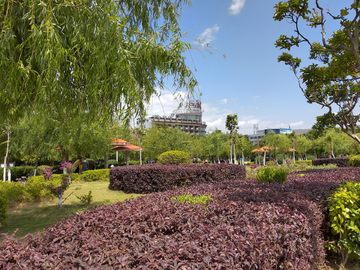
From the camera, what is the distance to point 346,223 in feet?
10.8

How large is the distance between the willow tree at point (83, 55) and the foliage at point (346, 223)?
3.12 metres

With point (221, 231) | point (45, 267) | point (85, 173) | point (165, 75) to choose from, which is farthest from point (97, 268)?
point (85, 173)

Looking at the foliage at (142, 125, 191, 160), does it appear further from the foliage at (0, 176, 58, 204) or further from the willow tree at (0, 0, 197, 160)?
the willow tree at (0, 0, 197, 160)

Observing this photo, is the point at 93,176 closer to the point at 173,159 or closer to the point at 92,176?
the point at 92,176

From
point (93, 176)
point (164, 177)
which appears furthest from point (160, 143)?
point (164, 177)

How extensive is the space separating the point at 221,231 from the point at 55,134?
52.8 ft

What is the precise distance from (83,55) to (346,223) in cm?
469

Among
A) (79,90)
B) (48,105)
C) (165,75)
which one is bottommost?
(48,105)

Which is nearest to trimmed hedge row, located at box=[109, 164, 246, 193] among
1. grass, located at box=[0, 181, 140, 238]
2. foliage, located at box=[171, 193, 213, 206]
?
grass, located at box=[0, 181, 140, 238]

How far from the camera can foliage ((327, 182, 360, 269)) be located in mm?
3229

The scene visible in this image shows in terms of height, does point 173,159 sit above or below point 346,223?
above

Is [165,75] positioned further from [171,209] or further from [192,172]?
[192,172]

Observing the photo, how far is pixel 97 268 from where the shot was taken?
1451mm

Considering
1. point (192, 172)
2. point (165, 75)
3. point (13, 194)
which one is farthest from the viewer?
point (192, 172)
